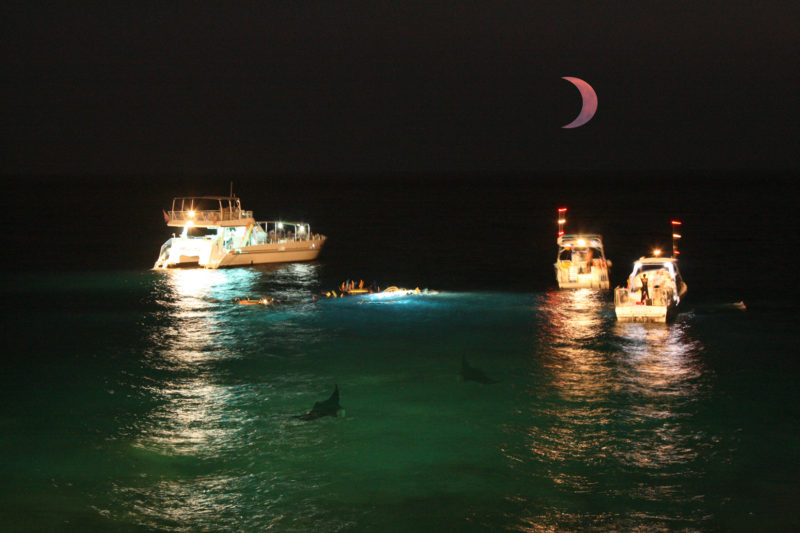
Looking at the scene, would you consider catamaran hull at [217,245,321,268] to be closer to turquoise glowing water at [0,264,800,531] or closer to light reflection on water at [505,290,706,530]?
turquoise glowing water at [0,264,800,531]

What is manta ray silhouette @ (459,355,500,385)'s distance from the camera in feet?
90.9

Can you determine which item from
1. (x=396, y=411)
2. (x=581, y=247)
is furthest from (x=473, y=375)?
Answer: (x=581, y=247)

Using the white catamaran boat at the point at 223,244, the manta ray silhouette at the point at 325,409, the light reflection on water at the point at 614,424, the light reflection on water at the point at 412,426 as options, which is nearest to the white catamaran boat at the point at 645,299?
the light reflection on water at the point at 614,424

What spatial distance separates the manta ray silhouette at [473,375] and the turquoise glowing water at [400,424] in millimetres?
556

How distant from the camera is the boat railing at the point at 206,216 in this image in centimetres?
6112

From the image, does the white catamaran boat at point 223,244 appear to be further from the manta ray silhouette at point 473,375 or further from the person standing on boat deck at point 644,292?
the manta ray silhouette at point 473,375

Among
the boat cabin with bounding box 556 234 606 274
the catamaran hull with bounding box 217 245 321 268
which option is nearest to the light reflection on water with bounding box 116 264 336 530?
the boat cabin with bounding box 556 234 606 274

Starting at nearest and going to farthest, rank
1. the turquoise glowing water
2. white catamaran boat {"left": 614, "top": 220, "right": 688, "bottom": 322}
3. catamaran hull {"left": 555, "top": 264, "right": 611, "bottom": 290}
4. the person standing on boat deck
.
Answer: the turquoise glowing water < white catamaran boat {"left": 614, "top": 220, "right": 688, "bottom": 322} < the person standing on boat deck < catamaran hull {"left": 555, "top": 264, "right": 611, "bottom": 290}

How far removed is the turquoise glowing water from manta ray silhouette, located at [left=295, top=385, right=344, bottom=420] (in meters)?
A: 0.38

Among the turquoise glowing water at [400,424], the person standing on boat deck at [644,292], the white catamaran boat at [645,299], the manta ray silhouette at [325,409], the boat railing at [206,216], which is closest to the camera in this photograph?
the turquoise glowing water at [400,424]

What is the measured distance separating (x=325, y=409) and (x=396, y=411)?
6.62 ft

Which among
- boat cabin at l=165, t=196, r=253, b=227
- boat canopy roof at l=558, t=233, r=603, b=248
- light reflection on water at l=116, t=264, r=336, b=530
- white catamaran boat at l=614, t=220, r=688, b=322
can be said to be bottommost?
light reflection on water at l=116, t=264, r=336, b=530

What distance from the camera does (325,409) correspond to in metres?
24.0

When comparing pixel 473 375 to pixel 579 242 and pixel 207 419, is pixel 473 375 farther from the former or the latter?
pixel 579 242
